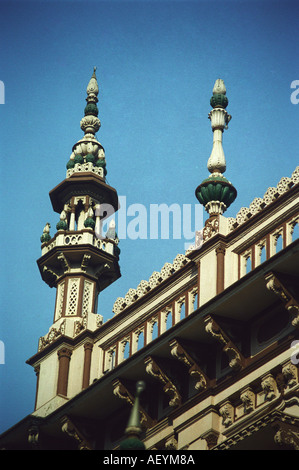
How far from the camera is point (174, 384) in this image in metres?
25.1

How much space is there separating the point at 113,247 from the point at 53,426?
6344 mm

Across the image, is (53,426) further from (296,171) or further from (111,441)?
(296,171)

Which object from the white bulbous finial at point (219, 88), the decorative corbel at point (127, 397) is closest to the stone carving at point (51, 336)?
the decorative corbel at point (127, 397)

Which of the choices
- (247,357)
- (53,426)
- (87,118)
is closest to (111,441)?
(53,426)

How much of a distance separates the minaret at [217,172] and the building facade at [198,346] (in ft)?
0.09

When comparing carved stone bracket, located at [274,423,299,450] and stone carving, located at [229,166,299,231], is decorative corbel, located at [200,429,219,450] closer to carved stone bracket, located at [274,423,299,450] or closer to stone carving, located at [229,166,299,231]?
carved stone bracket, located at [274,423,299,450]

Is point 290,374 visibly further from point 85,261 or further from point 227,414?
point 85,261

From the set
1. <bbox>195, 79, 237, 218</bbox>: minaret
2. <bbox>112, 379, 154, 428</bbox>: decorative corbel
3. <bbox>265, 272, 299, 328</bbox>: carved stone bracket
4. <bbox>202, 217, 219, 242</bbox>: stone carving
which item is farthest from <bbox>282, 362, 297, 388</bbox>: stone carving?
<bbox>195, 79, 237, 218</bbox>: minaret

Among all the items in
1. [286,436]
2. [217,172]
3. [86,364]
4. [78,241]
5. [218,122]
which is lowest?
[286,436]

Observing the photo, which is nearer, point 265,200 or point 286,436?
point 286,436

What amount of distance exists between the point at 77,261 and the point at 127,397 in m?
6.58

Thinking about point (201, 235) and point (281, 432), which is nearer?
point (281, 432)

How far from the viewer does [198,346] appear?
81.6 feet

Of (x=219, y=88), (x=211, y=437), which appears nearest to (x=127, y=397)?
(x=211, y=437)
